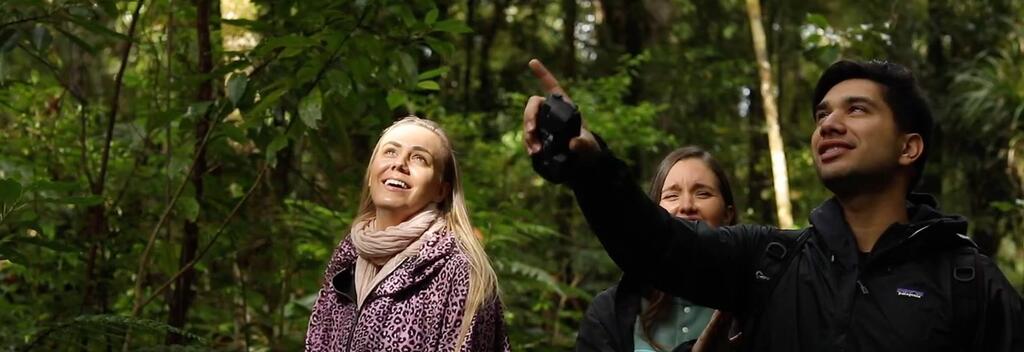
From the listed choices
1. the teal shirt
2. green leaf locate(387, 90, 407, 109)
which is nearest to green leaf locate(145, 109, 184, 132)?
green leaf locate(387, 90, 407, 109)

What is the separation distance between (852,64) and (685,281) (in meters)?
0.68

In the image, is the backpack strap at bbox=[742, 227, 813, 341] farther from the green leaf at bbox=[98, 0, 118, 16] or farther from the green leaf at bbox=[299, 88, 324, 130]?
the green leaf at bbox=[98, 0, 118, 16]

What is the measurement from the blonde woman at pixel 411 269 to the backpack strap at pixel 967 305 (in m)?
1.51

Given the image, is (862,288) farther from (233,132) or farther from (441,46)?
(233,132)

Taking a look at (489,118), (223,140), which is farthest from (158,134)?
(489,118)

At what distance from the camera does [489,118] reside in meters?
11.8

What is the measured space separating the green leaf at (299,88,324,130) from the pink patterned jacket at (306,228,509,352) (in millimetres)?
865

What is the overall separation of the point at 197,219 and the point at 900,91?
337cm

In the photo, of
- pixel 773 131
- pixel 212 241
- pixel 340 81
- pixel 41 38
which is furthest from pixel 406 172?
pixel 773 131

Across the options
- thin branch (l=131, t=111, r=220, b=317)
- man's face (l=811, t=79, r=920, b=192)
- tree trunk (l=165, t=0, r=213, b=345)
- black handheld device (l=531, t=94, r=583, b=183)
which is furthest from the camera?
tree trunk (l=165, t=0, r=213, b=345)

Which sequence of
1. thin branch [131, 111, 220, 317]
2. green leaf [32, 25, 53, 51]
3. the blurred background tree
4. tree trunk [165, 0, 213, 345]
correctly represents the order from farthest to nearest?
tree trunk [165, 0, 213, 345], thin branch [131, 111, 220, 317], the blurred background tree, green leaf [32, 25, 53, 51]

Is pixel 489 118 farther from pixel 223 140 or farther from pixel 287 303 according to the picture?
pixel 223 140

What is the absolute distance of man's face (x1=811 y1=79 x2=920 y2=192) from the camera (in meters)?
2.59

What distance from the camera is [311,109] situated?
14.4 ft
